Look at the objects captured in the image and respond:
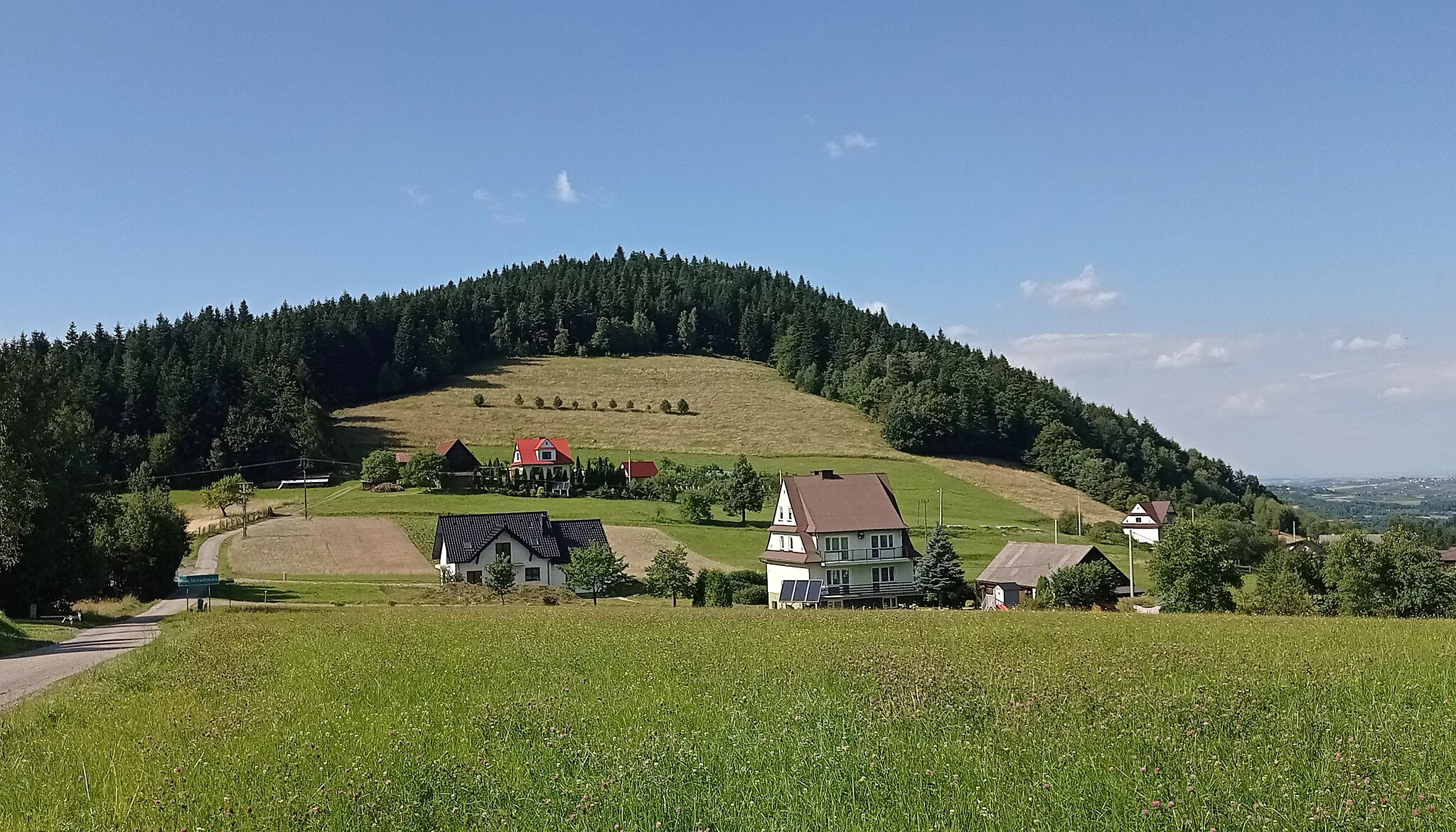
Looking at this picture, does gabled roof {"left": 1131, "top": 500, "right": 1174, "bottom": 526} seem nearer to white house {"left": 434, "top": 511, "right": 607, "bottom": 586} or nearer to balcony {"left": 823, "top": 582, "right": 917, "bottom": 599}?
balcony {"left": 823, "top": 582, "right": 917, "bottom": 599}

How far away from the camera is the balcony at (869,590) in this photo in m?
70.2

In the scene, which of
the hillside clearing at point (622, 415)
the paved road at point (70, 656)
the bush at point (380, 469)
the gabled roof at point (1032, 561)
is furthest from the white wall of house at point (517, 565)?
the hillside clearing at point (622, 415)

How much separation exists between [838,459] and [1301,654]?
107346mm

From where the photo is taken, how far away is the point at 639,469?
120 m

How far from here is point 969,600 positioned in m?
68.8

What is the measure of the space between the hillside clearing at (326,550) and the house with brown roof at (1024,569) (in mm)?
42405

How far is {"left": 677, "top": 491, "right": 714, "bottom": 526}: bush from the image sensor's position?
99.1 meters

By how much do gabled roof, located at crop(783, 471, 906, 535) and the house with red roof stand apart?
47847mm

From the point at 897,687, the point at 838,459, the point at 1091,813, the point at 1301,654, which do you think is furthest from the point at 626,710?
the point at 838,459

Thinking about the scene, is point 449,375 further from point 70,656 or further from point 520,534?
point 70,656

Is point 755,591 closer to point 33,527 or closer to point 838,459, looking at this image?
point 33,527

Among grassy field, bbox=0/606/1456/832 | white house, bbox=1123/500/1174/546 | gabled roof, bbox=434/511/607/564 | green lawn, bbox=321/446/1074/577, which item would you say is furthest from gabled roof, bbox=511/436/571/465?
grassy field, bbox=0/606/1456/832

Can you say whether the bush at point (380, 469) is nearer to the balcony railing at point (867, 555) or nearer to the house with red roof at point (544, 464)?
the house with red roof at point (544, 464)

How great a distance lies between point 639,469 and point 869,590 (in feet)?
175
